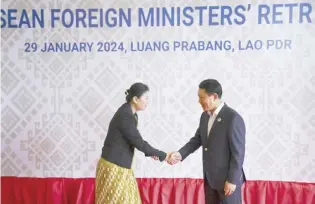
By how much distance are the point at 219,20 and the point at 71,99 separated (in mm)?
1402

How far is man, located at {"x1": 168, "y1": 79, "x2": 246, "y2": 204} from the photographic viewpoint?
8.32 ft

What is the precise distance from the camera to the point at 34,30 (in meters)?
3.36

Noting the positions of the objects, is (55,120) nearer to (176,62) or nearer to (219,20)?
(176,62)

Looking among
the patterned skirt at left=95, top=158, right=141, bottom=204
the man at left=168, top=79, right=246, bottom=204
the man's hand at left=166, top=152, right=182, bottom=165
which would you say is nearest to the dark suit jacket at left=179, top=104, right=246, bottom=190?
the man at left=168, top=79, right=246, bottom=204

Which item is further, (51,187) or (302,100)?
Answer: (51,187)

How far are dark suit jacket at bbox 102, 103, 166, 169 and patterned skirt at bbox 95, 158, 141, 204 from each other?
5cm

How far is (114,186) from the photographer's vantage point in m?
2.80

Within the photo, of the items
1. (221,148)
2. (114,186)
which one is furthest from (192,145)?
(114,186)

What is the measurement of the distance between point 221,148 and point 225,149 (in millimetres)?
27

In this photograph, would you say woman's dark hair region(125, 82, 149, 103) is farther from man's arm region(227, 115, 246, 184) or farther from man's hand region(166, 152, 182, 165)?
man's arm region(227, 115, 246, 184)

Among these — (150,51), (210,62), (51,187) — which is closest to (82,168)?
(51,187)

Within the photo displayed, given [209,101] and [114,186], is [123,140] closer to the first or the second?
[114,186]

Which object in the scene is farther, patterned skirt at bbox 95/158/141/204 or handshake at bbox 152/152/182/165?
handshake at bbox 152/152/182/165

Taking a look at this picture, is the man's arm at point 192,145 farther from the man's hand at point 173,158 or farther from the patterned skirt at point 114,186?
the patterned skirt at point 114,186
